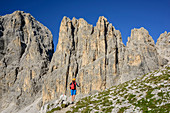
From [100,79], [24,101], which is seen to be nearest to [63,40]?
[100,79]

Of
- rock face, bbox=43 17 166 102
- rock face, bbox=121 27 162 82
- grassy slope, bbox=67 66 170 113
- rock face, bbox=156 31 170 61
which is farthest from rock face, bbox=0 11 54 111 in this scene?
grassy slope, bbox=67 66 170 113

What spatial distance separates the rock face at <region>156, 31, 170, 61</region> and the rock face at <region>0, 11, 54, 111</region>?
7890 cm

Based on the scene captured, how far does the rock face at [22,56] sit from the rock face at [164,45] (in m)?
78.9

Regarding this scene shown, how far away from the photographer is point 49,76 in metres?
107

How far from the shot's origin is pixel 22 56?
135 meters

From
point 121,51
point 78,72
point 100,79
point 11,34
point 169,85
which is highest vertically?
point 11,34

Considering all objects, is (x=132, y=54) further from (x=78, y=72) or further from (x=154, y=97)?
(x=154, y=97)

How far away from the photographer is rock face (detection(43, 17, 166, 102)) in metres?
84.6

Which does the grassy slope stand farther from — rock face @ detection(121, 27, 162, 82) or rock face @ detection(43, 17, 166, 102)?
rock face @ detection(43, 17, 166, 102)

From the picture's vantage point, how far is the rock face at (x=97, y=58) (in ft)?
278

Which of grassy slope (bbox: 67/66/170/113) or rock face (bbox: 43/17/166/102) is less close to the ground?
rock face (bbox: 43/17/166/102)

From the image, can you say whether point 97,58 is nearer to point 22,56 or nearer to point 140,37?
point 140,37

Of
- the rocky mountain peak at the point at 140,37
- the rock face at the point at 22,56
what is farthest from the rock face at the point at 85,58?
the rock face at the point at 22,56

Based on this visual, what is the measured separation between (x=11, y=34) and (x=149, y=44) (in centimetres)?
11211
